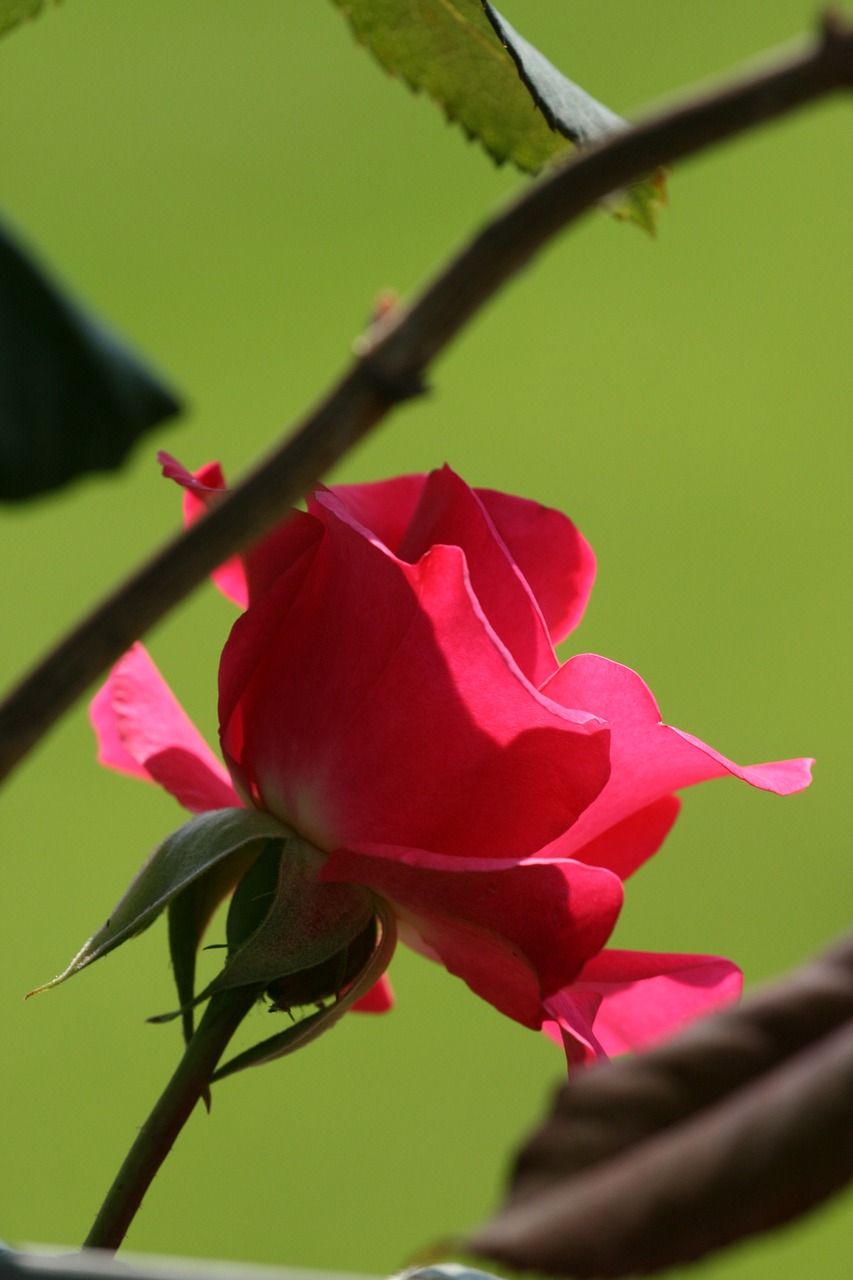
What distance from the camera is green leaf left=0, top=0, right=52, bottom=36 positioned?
0.15m

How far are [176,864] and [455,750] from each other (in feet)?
0.10

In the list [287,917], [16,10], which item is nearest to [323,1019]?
[287,917]

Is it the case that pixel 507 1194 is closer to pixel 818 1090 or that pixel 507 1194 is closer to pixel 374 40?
pixel 818 1090

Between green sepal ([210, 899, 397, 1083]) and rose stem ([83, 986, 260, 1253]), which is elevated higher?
rose stem ([83, 986, 260, 1253])

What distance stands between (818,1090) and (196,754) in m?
0.11

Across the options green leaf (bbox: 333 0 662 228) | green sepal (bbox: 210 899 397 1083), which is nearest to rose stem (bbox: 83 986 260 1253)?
green sepal (bbox: 210 899 397 1083)

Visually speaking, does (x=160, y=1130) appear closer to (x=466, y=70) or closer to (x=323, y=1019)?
(x=323, y=1019)

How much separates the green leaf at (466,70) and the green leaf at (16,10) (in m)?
0.03

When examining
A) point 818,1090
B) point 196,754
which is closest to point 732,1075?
point 818,1090

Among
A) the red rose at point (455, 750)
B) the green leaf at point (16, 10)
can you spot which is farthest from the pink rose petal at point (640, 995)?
the green leaf at point (16, 10)

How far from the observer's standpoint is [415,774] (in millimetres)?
135

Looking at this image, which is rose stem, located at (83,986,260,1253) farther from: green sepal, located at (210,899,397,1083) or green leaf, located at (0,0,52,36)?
green leaf, located at (0,0,52,36)

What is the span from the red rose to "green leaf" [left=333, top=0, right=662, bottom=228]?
0.14 ft

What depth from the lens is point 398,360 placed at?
0.25ft
